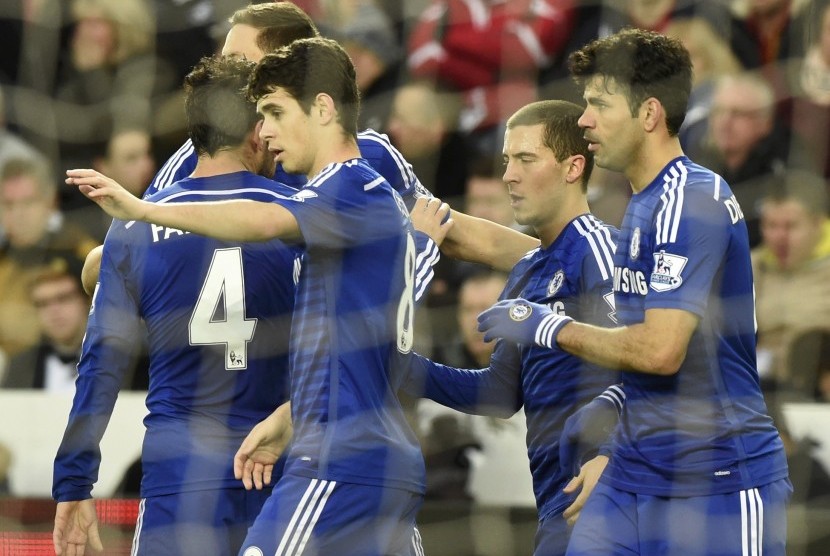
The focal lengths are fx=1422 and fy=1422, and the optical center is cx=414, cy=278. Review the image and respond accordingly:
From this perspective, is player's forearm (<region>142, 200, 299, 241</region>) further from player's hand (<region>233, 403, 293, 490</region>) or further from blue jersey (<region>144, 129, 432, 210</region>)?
blue jersey (<region>144, 129, 432, 210</region>)

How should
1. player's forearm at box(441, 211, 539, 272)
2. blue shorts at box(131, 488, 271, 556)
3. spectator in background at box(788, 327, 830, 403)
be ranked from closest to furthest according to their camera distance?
blue shorts at box(131, 488, 271, 556) < player's forearm at box(441, 211, 539, 272) < spectator in background at box(788, 327, 830, 403)

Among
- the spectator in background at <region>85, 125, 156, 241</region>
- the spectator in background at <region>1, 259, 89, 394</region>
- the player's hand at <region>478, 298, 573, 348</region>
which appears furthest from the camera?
the spectator in background at <region>85, 125, 156, 241</region>

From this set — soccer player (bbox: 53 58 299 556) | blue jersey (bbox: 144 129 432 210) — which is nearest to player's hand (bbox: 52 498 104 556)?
soccer player (bbox: 53 58 299 556)

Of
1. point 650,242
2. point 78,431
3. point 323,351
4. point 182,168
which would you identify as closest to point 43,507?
point 78,431

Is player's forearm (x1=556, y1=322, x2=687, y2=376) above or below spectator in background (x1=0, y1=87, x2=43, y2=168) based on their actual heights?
below

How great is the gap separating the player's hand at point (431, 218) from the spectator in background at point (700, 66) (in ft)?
4.41

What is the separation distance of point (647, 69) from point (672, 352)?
2.22 feet

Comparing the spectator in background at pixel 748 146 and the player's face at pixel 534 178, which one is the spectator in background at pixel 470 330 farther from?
the player's face at pixel 534 178

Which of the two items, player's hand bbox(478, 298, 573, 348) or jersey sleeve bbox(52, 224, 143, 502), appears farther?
jersey sleeve bbox(52, 224, 143, 502)

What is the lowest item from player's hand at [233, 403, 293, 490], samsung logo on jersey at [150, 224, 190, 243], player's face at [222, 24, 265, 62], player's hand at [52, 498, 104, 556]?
player's hand at [52, 498, 104, 556]

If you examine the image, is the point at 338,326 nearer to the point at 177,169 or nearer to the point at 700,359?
the point at 700,359

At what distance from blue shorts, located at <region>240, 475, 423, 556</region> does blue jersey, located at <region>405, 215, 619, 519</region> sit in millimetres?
560

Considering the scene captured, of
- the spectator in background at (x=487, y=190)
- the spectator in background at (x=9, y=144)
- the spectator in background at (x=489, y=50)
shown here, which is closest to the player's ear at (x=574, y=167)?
the spectator in background at (x=487, y=190)

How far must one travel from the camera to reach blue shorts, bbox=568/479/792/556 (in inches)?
119
